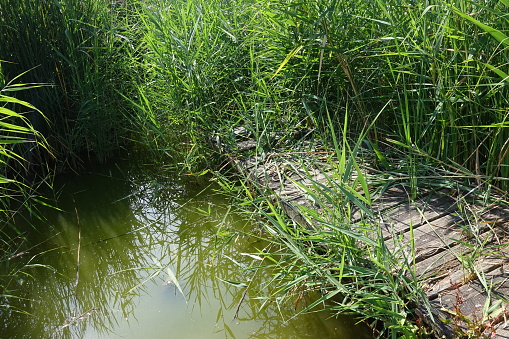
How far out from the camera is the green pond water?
260 centimetres

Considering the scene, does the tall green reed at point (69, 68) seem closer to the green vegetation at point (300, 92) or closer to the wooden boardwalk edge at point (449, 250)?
the green vegetation at point (300, 92)

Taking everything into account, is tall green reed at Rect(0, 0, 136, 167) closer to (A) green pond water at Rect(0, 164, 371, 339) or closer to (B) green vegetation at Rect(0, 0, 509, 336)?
(B) green vegetation at Rect(0, 0, 509, 336)

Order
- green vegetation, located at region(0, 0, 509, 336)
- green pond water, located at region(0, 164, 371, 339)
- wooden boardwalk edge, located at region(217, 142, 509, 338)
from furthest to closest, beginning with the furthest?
1. green pond water, located at region(0, 164, 371, 339)
2. green vegetation, located at region(0, 0, 509, 336)
3. wooden boardwalk edge, located at region(217, 142, 509, 338)

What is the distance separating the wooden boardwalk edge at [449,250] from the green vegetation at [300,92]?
0.36 feet

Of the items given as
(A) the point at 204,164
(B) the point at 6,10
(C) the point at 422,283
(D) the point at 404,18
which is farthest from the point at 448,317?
(B) the point at 6,10

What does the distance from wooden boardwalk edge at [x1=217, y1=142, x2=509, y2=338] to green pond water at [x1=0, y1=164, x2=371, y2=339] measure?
0.41m

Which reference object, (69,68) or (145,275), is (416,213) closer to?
(145,275)

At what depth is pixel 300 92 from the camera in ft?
11.5

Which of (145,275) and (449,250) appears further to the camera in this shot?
(145,275)

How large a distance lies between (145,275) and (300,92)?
1.41 m

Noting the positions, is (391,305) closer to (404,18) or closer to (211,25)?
(404,18)

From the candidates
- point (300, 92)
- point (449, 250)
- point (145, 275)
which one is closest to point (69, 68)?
point (300, 92)

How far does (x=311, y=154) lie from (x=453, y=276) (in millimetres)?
1201

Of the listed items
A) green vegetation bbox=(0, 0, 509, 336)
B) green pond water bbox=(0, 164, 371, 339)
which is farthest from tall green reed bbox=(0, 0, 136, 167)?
green pond water bbox=(0, 164, 371, 339)
